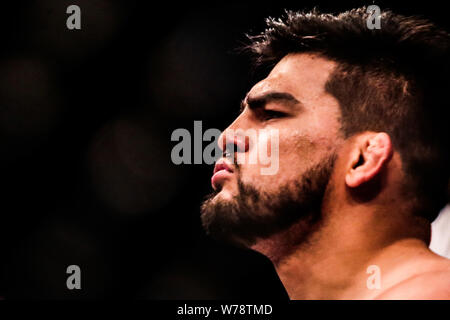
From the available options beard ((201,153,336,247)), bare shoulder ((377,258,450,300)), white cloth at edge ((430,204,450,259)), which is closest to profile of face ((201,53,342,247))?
beard ((201,153,336,247))

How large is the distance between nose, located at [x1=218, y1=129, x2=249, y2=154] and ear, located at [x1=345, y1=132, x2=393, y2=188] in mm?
246

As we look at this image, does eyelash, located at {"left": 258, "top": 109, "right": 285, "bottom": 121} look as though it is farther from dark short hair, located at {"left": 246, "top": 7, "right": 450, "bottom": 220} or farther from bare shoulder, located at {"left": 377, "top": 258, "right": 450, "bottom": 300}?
bare shoulder, located at {"left": 377, "top": 258, "right": 450, "bottom": 300}

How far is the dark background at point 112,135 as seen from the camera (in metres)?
1.71

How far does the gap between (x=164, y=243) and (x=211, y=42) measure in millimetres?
799

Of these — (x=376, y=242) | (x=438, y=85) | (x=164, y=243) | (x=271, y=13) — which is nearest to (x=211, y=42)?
(x=271, y=13)

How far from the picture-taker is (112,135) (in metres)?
1.78

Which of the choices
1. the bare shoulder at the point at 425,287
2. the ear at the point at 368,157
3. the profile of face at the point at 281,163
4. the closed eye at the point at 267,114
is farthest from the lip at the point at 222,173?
the bare shoulder at the point at 425,287

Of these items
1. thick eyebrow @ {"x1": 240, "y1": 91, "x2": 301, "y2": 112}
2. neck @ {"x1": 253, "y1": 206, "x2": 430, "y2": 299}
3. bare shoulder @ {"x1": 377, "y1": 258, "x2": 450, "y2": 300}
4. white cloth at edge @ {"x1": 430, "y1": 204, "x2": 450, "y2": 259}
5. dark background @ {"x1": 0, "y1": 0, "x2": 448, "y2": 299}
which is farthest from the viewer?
dark background @ {"x1": 0, "y1": 0, "x2": 448, "y2": 299}

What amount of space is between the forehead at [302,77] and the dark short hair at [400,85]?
0.02 m

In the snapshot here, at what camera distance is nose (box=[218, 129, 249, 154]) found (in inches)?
43.9

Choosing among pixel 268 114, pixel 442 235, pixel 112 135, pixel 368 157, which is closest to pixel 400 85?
pixel 368 157

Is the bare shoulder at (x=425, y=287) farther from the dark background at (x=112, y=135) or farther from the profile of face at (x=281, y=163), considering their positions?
the dark background at (x=112, y=135)

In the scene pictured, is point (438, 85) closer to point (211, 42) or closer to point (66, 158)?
point (211, 42)

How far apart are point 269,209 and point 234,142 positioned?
0.62 feet
